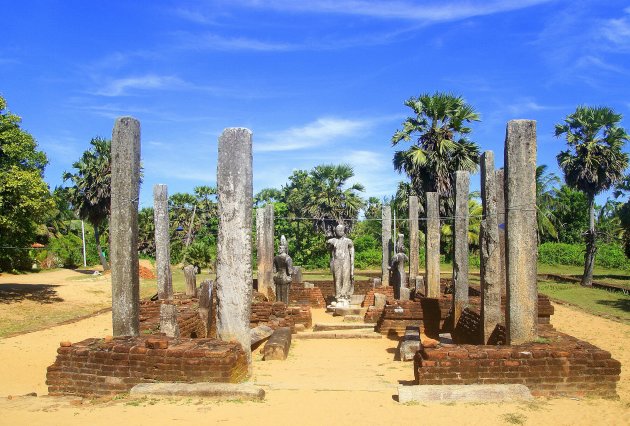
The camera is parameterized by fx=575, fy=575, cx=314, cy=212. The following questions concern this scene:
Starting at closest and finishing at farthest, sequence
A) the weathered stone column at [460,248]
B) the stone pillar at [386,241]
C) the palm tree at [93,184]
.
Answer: the weathered stone column at [460,248]
the stone pillar at [386,241]
the palm tree at [93,184]

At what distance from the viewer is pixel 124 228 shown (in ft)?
25.9

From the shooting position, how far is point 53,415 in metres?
5.94

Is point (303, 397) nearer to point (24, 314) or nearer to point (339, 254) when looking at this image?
point (339, 254)

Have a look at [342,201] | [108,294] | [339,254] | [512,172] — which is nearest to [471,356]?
[512,172]

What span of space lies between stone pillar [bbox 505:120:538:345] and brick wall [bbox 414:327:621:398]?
2.57 ft

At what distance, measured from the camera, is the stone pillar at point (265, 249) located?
18.5 meters

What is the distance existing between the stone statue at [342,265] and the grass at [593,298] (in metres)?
6.89

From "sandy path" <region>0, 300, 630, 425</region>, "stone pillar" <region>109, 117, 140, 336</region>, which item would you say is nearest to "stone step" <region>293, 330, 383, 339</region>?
"sandy path" <region>0, 300, 630, 425</region>

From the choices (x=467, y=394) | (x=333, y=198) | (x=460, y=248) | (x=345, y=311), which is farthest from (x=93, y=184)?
(x=467, y=394)

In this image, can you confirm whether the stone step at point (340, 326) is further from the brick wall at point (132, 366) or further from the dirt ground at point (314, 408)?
the brick wall at point (132, 366)

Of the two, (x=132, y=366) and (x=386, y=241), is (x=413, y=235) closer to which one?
(x=386, y=241)

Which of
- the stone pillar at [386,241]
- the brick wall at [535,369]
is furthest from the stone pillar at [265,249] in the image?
the brick wall at [535,369]

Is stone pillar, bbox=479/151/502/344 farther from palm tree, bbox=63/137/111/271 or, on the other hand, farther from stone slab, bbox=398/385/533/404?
palm tree, bbox=63/137/111/271

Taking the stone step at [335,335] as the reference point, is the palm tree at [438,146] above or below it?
above
